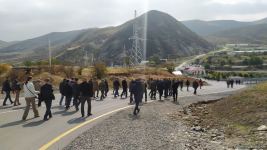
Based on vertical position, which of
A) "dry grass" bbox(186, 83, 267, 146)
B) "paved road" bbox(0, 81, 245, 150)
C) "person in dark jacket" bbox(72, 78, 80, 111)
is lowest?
"dry grass" bbox(186, 83, 267, 146)

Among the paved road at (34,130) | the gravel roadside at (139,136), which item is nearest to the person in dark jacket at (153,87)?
the paved road at (34,130)

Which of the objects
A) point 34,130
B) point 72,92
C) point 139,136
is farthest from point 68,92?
point 139,136

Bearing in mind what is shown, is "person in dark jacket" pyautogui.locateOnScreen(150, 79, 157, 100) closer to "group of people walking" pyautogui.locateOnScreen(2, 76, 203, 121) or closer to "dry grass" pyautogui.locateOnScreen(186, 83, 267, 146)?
"group of people walking" pyautogui.locateOnScreen(2, 76, 203, 121)

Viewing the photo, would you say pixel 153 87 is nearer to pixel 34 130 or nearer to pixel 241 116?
pixel 241 116

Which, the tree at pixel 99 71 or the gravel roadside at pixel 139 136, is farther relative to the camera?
the tree at pixel 99 71

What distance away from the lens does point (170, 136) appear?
1471cm

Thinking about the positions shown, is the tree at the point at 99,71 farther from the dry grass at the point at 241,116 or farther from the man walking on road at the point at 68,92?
the man walking on road at the point at 68,92

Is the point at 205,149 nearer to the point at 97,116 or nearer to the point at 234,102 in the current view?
the point at 97,116

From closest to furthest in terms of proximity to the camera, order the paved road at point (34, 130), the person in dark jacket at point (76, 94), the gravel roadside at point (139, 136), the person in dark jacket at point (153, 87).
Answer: the paved road at point (34, 130) → the gravel roadside at point (139, 136) → the person in dark jacket at point (76, 94) → the person in dark jacket at point (153, 87)

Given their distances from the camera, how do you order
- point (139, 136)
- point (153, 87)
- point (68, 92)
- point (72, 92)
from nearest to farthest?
point (139, 136)
point (68, 92)
point (72, 92)
point (153, 87)

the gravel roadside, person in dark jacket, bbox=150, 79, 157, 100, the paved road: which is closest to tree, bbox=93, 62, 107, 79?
person in dark jacket, bbox=150, 79, 157, 100

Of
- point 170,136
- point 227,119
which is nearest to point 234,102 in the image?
point 227,119

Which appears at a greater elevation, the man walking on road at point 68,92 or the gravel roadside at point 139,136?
the man walking on road at point 68,92

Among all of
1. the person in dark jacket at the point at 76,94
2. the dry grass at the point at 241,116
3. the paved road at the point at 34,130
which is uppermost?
the person in dark jacket at the point at 76,94
